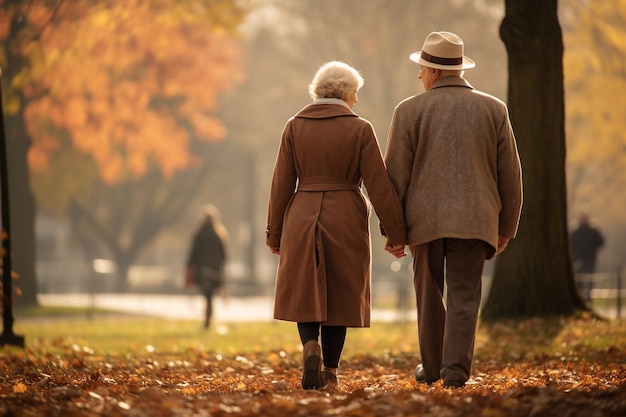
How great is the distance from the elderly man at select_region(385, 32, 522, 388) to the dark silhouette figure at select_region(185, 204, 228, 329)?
1145 centimetres

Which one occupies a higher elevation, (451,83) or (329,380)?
(451,83)

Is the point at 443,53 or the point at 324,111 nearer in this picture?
the point at 324,111

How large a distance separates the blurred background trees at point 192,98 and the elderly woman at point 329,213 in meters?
7.56

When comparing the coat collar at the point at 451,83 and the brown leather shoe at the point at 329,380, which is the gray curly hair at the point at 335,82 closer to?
the coat collar at the point at 451,83

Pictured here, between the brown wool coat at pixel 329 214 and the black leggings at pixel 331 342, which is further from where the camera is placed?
the black leggings at pixel 331 342

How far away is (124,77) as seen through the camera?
3238cm

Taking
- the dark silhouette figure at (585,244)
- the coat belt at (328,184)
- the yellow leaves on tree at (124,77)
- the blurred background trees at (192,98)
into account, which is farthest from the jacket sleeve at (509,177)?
the dark silhouette figure at (585,244)

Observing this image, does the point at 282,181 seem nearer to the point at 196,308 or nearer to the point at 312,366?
the point at 312,366

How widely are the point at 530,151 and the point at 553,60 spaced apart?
3.27ft

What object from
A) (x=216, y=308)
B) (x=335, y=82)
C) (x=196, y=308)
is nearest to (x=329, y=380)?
(x=335, y=82)

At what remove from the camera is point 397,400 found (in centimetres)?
595

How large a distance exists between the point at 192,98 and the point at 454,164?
26.2 m

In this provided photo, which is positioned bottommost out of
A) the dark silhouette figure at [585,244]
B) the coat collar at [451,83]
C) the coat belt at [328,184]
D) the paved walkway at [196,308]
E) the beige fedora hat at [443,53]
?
the paved walkway at [196,308]

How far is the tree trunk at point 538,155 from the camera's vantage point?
12.5m
